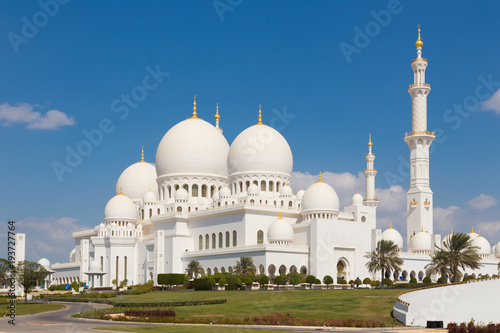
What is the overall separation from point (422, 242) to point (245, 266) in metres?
26.1

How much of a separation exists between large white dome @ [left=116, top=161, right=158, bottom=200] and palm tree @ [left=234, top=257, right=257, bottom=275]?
2847cm

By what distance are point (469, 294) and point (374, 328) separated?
32.8ft

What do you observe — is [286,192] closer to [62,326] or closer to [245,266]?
[245,266]

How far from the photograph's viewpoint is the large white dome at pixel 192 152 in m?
81.1

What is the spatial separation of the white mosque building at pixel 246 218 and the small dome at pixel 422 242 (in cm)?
12

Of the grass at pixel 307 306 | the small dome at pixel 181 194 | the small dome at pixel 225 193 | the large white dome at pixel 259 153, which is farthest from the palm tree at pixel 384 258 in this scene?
the small dome at pixel 181 194

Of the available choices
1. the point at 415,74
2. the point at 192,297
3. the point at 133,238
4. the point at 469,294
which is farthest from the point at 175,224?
the point at 469,294

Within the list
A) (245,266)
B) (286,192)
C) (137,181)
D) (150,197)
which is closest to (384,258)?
(245,266)

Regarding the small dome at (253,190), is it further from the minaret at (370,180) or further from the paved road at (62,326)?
the paved road at (62,326)

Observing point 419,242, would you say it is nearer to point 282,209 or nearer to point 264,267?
point 282,209

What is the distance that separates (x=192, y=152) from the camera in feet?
265

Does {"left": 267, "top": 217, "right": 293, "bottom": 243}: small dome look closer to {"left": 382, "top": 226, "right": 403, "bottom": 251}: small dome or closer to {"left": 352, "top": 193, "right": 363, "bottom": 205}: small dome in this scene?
{"left": 352, "top": 193, "right": 363, "bottom": 205}: small dome

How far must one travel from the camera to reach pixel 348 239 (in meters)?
69.1

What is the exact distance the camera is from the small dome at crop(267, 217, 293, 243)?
67312mm
